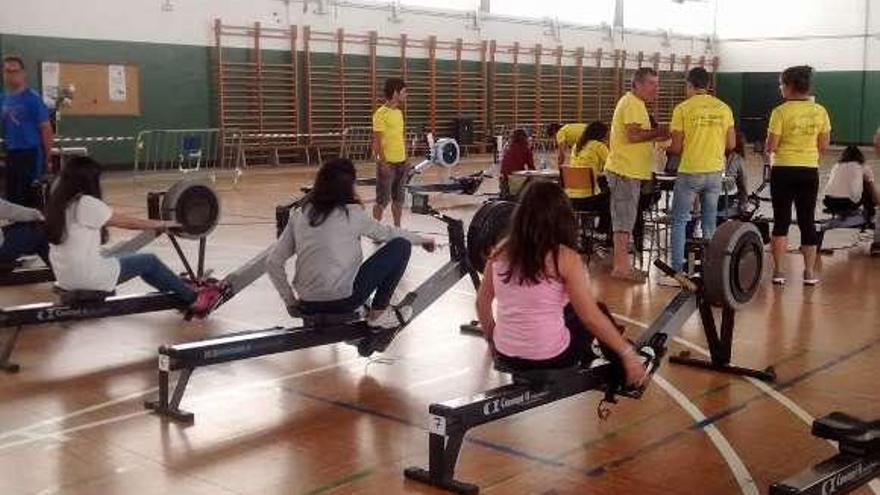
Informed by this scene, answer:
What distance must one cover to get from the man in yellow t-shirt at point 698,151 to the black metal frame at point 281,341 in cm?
226

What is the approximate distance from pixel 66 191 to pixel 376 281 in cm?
164

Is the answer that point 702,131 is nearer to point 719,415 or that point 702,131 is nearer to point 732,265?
point 732,265

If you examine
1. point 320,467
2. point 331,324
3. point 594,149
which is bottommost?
point 320,467

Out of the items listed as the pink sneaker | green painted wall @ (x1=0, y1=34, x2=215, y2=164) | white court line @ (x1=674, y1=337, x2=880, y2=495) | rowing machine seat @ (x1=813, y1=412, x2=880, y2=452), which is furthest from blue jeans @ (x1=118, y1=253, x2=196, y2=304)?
green painted wall @ (x1=0, y1=34, x2=215, y2=164)

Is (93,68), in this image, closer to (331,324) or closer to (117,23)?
(117,23)

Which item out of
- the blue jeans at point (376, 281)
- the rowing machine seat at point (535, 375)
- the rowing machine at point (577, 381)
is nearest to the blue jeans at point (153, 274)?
the blue jeans at point (376, 281)

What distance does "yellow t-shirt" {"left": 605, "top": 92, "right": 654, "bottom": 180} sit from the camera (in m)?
6.93

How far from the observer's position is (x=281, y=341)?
14.5 ft

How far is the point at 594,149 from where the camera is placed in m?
8.32

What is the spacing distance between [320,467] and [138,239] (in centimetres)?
377

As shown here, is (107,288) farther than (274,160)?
No

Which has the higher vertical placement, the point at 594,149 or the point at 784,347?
the point at 594,149

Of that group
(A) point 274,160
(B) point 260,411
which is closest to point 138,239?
(B) point 260,411

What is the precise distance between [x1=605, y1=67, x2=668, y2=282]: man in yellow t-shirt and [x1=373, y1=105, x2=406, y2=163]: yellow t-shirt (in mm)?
2762
